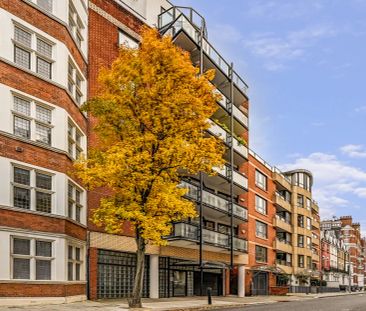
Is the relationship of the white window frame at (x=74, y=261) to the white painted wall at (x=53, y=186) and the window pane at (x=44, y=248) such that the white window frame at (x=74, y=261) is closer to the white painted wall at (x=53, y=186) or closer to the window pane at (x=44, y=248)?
the window pane at (x=44, y=248)

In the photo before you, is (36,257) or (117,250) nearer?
(36,257)

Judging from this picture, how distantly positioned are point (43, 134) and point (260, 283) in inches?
1360

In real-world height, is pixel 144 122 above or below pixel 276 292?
above

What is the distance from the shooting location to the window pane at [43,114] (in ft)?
72.1

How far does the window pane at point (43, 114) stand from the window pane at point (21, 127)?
68 cm

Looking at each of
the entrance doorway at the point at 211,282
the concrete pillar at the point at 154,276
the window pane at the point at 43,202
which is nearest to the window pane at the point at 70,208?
the window pane at the point at 43,202

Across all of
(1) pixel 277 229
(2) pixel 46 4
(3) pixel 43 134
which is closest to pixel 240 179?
(1) pixel 277 229

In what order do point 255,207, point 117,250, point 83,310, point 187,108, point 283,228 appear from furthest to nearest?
point 283,228 → point 255,207 → point 117,250 → point 187,108 → point 83,310

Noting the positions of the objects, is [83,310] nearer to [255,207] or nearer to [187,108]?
[187,108]

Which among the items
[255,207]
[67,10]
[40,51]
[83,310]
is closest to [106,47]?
[67,10]

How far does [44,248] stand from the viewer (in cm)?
2142

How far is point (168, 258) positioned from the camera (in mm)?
34719

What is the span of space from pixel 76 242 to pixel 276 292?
31814 millimetres

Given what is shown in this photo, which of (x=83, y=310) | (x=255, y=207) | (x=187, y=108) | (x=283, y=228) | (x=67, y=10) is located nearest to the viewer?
(x=83, y=310)
